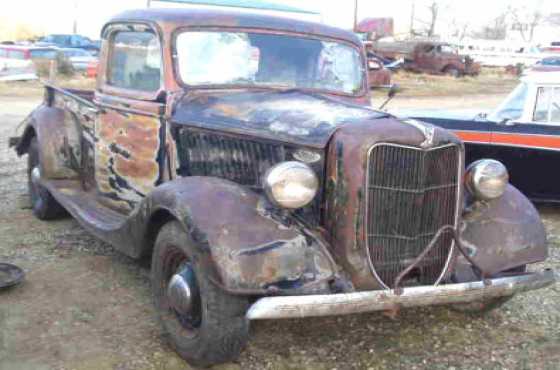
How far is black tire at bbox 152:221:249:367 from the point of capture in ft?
10.2

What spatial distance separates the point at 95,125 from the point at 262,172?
1913mm

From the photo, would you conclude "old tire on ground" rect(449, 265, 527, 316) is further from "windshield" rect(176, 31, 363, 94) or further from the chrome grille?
"windshield" rect(176, 31, 363, 94)

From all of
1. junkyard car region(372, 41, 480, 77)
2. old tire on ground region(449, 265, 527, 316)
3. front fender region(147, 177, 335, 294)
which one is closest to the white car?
junkyard car region(372, 41, 480, 77)

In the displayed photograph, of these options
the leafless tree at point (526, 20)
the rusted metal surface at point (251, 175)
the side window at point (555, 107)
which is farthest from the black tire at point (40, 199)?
the leafless tree at point (526, 20)

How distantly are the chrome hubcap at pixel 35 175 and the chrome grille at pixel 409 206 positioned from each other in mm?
3469

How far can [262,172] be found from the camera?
11.8 ft

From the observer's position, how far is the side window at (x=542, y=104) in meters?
6.59

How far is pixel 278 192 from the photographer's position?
3133 millimetres

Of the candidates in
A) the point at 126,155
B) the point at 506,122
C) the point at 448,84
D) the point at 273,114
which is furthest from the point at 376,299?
the point at 448,84

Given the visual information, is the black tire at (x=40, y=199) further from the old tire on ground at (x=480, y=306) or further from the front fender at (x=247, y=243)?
the old tire on ground at (x=480, y=306)

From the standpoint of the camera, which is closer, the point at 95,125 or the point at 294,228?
the point at 294,228

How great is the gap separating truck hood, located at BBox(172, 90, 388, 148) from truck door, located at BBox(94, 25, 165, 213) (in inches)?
12.1

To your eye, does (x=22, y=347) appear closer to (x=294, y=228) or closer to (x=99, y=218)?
(x=99, y=218)

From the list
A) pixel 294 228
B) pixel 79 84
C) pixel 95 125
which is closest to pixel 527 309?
pixel 294 228
